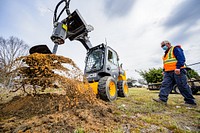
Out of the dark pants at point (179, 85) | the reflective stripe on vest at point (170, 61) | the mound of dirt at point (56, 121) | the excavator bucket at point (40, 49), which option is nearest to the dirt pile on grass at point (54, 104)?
the mound of dirt at point (56, 121)

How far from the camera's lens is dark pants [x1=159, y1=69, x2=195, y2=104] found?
3033 millimetres

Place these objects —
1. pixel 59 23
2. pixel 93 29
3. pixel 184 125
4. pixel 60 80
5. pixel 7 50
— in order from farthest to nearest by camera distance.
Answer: pixel 7 50 → pixel 93 29 → pixel 59 23 → pixel 60 80 → pixel 184 125

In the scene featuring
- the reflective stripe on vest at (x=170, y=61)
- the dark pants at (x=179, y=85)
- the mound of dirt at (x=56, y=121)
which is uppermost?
the reflective stripe on vest at (x=170, y=61)

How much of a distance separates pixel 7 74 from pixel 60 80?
1.18m

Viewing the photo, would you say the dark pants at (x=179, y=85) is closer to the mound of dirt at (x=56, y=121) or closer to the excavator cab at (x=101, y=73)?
the excavator cab at (x=101, y=73)

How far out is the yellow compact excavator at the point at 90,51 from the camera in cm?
307

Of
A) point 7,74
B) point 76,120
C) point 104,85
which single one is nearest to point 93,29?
point 104,85

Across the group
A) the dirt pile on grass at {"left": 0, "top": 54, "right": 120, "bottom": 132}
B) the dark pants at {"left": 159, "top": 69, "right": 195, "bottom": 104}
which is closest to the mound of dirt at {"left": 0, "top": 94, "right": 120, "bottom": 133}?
the dirt pile on grass at {"left": 0, "top": 54, "right": 120, "bottom": 132}

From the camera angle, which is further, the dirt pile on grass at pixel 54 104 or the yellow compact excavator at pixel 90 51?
the yellow compact excavator at pixel 90 51

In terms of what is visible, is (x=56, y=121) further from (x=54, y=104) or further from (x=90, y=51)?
(x=90, y=51)

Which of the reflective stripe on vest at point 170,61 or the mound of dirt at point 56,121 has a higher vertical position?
the reflective stripe on vest at point 170,61

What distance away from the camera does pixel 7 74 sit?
2451 millimetres

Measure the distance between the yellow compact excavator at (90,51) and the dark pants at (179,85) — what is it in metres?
1.42

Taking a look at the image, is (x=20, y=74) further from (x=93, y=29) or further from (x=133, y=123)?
(x=93, y=29)
